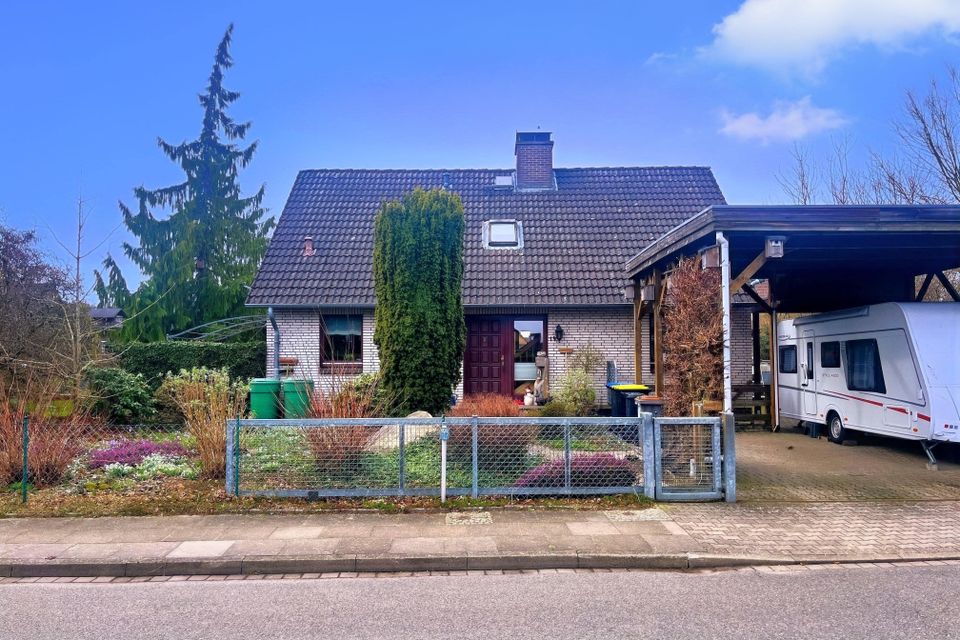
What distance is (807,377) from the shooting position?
42.0 ft

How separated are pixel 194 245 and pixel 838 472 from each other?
22.0 meters

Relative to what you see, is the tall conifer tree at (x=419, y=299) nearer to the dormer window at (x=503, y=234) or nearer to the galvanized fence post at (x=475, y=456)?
the galvanized fence post at (x=475, y=456)

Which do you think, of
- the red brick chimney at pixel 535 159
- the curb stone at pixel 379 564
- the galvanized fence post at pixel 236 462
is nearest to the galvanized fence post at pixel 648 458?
the curb stone at pixel 379 564

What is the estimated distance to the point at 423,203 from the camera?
10.3 meters

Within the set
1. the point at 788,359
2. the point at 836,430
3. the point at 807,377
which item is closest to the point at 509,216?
the point at 788,359

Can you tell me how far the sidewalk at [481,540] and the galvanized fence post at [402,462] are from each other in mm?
511

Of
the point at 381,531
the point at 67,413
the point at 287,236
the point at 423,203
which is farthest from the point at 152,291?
the point at 381,531

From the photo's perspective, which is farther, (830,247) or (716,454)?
(830,247)

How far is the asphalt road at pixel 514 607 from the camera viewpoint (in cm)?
439

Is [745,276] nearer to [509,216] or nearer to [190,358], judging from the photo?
[509,216]

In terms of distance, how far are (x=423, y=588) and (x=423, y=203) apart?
6.47 meters

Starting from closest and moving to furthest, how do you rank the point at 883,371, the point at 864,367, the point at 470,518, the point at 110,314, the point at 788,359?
the point at 470,518
the point at 883,371
the point at 864,367
the point at 788,359
the point at 110,314

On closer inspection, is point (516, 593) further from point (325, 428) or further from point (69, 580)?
point (69, 580)

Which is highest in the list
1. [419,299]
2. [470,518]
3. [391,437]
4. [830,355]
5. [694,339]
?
[419,299]
